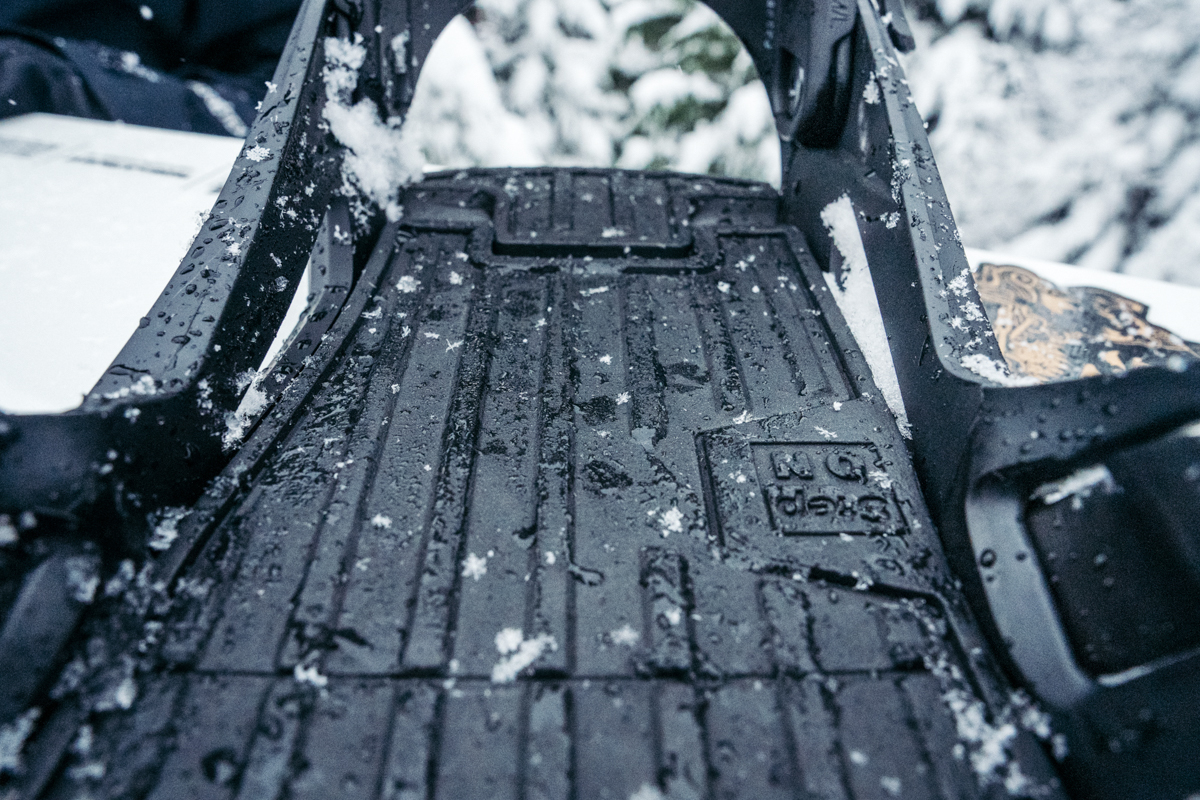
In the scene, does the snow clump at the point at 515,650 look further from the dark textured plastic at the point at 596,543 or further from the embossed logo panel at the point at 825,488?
the embossed logo panel at the point at 825,488

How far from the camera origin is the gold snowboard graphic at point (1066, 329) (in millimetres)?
1470

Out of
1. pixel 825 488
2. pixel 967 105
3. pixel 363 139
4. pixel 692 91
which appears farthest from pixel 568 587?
pixel 967 105

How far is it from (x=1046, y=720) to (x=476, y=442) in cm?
81

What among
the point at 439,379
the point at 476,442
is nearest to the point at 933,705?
the point at 476,442

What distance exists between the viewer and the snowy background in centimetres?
261

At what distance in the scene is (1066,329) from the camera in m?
1.57

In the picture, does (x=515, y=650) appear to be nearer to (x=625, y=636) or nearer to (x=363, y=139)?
(x=625, y=636)

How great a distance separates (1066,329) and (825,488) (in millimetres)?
967

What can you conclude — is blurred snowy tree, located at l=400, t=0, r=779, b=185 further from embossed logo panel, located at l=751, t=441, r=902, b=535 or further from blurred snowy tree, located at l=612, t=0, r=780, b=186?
embossed logo panel, located at l=751, t=441, r=902, b=535

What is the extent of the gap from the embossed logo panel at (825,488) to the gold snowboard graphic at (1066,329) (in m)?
0.64

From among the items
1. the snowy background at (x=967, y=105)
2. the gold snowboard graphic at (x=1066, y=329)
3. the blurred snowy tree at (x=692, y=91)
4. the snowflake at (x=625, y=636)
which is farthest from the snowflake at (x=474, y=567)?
the blurred snowy tree at (x=692, y=91)

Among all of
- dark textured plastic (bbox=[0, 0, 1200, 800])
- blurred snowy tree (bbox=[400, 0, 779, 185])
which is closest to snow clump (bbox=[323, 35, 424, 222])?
dark textured plastic (bbox=[0, 0, 1200, 800])

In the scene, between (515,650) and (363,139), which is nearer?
(515,650)

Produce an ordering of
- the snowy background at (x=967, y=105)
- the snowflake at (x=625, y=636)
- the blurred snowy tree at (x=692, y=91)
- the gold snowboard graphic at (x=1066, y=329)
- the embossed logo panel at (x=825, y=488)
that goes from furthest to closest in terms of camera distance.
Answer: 1. the blurred snowy tree at (x=692, y=91)
2. the snowy background at (x=967, y=105)
3. the gold snowboard graphic at (x=1066, y=329)
4. the embossed logo panel at (x=825, y=488)
5. the snowflake at (x=625, y=636)
